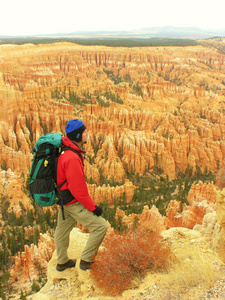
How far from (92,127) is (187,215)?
71.9 ft

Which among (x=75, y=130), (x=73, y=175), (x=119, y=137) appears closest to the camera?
(x=73, y=175)

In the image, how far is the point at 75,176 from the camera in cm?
382

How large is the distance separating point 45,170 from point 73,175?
47 cm

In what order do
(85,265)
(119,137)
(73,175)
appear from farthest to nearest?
(119,137) → (85,265) → (73,175)

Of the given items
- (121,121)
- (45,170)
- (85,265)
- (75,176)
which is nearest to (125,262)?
(85,265)

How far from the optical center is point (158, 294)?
12.1 ft

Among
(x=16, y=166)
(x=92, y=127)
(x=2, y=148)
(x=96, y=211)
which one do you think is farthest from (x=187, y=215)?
(x=92, y=127)

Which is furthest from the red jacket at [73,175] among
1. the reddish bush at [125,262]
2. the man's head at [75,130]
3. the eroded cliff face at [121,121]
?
the eroded cliff face at [121,121]

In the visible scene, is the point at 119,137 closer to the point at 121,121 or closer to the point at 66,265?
the point at 121,121

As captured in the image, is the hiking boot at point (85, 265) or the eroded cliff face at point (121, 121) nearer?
the hiking boot at point (85, 265)

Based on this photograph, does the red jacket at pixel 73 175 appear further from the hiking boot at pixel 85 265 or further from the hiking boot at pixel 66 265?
the hiking boot at pixel 66 265

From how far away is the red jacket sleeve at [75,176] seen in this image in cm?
380

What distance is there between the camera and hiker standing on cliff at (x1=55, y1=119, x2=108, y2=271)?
3834mm

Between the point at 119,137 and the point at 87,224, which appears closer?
the point at 87,224
